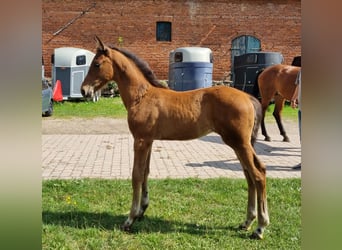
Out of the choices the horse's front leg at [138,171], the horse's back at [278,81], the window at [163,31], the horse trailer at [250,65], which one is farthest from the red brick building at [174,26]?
the horse's front leg at [138,171]

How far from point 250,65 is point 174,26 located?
7.30m

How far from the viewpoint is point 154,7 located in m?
21.0

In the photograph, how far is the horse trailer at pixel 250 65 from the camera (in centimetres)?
1491

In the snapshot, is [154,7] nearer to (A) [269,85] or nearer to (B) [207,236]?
(A) [269,85]

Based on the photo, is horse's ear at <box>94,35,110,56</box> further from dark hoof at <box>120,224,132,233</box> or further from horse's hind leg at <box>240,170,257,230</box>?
horse's hind leg at <box>240,170,257,230</box>

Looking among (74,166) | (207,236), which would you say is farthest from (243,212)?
(74,166)

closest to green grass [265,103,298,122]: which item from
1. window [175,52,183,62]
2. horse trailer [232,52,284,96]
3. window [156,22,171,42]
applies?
horse trailer [232,52,284,96]

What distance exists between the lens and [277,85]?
27.7 ft

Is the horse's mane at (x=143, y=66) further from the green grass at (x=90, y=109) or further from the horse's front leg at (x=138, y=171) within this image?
the green grass at (x=90, y=109)

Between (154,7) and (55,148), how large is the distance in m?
15.1

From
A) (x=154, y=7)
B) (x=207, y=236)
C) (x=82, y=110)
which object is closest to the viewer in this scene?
(x=207, y=236)

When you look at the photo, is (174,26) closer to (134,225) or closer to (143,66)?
(143,66)

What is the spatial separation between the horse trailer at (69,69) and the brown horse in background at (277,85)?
31.6ft

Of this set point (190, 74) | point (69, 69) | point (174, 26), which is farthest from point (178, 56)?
point (69, 69)
